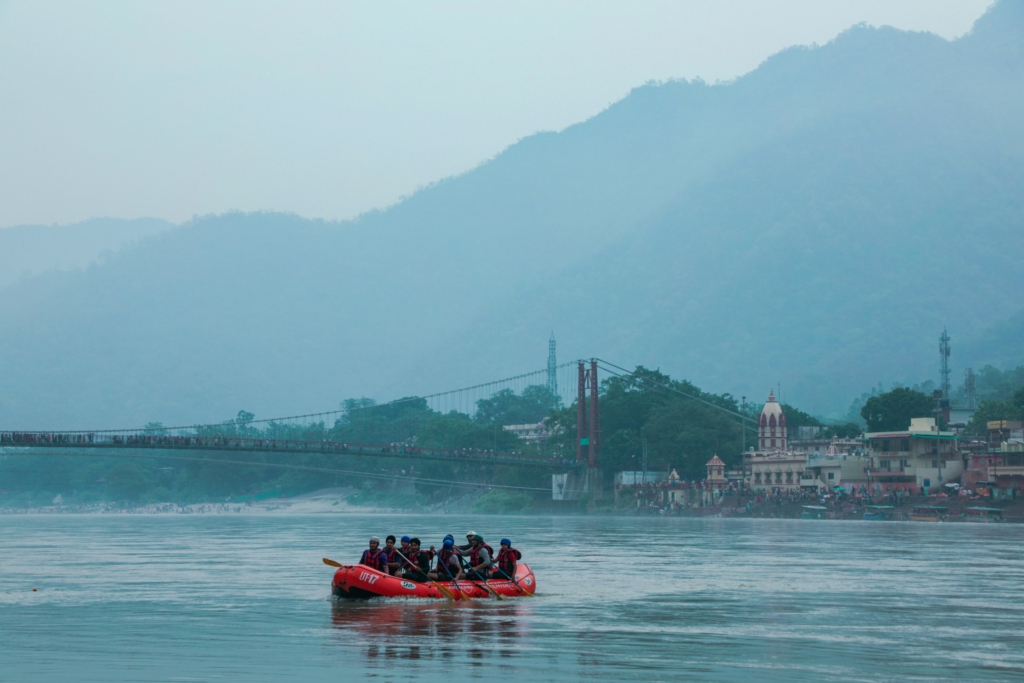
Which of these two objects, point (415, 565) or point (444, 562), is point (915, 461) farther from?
point (415, 565)

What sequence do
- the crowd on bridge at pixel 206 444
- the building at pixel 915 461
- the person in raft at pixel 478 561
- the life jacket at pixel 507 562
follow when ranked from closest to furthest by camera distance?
the person in raft at pixel 478 561 → the life jacket at pixel 507 562 → the crowd on bridge at pixel 206 444 → the building at pixel 915 461

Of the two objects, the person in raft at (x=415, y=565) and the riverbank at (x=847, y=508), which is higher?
the person in raft at (x=415, y=565)

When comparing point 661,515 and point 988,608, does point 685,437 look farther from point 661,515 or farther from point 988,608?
point 988,608

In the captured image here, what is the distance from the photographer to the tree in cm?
14788

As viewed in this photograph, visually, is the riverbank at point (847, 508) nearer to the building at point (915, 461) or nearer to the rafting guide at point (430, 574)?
the building at point (915, 461)

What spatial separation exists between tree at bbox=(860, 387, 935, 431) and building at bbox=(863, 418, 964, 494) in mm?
18611

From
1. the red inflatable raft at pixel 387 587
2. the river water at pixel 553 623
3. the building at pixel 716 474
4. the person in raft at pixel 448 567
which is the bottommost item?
the river water at pixel 553 623

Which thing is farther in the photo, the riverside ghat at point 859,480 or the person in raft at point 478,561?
the riverside ghat at point 859,480

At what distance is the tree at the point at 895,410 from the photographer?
147875 mm

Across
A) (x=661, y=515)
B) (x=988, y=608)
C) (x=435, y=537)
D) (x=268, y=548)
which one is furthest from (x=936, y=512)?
(x=988, y=608)

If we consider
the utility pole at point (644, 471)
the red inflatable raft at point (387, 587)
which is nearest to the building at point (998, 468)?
the utility pole at point (644, 471)

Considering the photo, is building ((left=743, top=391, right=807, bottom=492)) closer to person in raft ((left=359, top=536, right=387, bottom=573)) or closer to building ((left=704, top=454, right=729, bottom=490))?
building ((left=704, top=454, right=729, bottom=490))

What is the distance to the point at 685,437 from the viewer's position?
15875 centimetres

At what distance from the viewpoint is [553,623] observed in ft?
101
